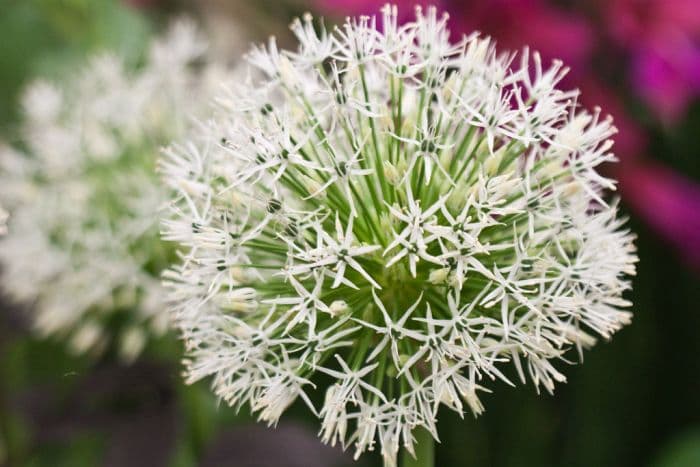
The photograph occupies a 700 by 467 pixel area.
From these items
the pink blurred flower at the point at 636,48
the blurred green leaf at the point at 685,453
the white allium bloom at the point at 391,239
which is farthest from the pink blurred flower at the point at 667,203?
the white allium bloom at the point at 391,239

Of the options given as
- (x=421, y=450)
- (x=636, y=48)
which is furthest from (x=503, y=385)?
(x=421, y=450)

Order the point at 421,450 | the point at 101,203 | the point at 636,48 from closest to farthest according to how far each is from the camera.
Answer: the point at 421,450 → the point at 101,203 → the point at 636,48

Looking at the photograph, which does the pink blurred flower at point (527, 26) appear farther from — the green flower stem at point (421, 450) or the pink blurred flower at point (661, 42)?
the green flower stem at point (421, 450)

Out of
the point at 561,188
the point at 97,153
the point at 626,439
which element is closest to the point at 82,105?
the point at 97,153

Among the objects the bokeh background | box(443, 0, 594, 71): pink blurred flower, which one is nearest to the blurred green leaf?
the bokeh background

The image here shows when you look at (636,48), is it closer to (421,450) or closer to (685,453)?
(685,453)

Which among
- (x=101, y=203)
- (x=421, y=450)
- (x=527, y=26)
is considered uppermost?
(x=527, y=26)
